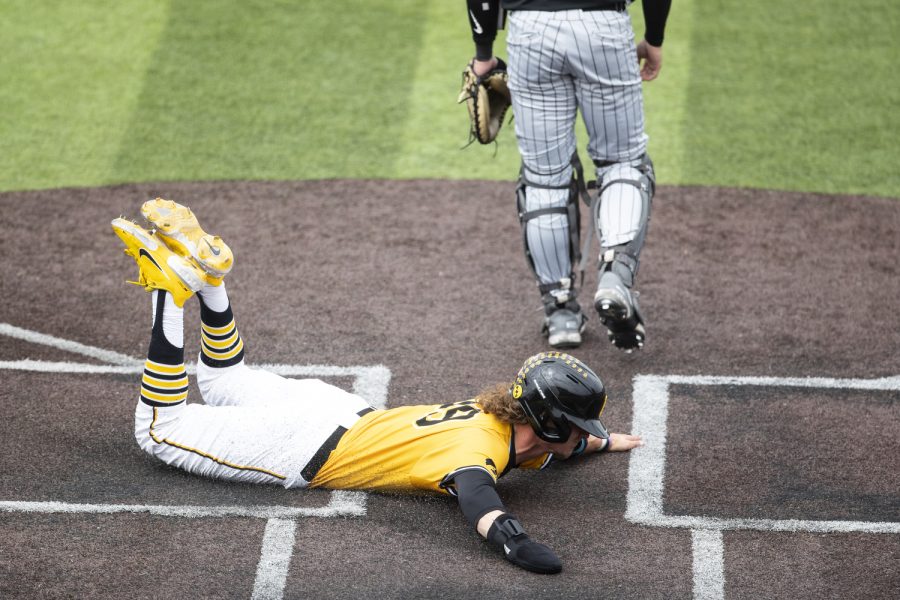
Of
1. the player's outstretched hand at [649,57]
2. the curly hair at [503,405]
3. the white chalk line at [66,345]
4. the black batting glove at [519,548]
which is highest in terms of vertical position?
the player's outstretched hand at [649,57]

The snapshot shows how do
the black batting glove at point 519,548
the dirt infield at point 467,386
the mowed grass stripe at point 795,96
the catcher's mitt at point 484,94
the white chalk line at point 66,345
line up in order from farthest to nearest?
the mowed grass stripe at point 795,96 → the catcher's mitt at point 484,94 → the white chalk line at point 66,345 → the dirt infield at point 467,386 → the black batting glove at point 519,548

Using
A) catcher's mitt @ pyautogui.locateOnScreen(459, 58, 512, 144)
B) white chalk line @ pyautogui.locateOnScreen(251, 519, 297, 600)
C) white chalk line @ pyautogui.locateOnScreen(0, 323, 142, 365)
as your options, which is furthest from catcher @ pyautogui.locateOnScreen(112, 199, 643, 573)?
catcher's mitt @ pyautogui.locateOnScreen(459, 58, 512, 144)

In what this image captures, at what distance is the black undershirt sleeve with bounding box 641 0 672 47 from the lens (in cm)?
547

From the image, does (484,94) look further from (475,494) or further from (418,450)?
(475,494)

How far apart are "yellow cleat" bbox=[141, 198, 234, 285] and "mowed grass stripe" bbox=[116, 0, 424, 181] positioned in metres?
2.62

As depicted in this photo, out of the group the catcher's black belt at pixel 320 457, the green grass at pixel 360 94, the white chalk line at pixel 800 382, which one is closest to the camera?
the catcher's black belt at pixel 320 457

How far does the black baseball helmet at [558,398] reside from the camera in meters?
4.38

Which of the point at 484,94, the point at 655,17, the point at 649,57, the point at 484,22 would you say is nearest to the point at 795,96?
the point at 649,57

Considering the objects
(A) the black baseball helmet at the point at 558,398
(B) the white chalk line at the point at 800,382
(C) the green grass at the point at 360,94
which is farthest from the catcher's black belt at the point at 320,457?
(C) the green grass at the point at 360,94

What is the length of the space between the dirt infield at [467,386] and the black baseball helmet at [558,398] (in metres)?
0.38

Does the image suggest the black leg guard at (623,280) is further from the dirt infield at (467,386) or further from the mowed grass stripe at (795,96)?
the mowed grass stripe at (795,96)

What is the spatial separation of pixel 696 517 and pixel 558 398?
0.75 metres

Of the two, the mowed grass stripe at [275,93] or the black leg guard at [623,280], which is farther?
the mowed grass stripe at [275,93]

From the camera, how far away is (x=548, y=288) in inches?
227
